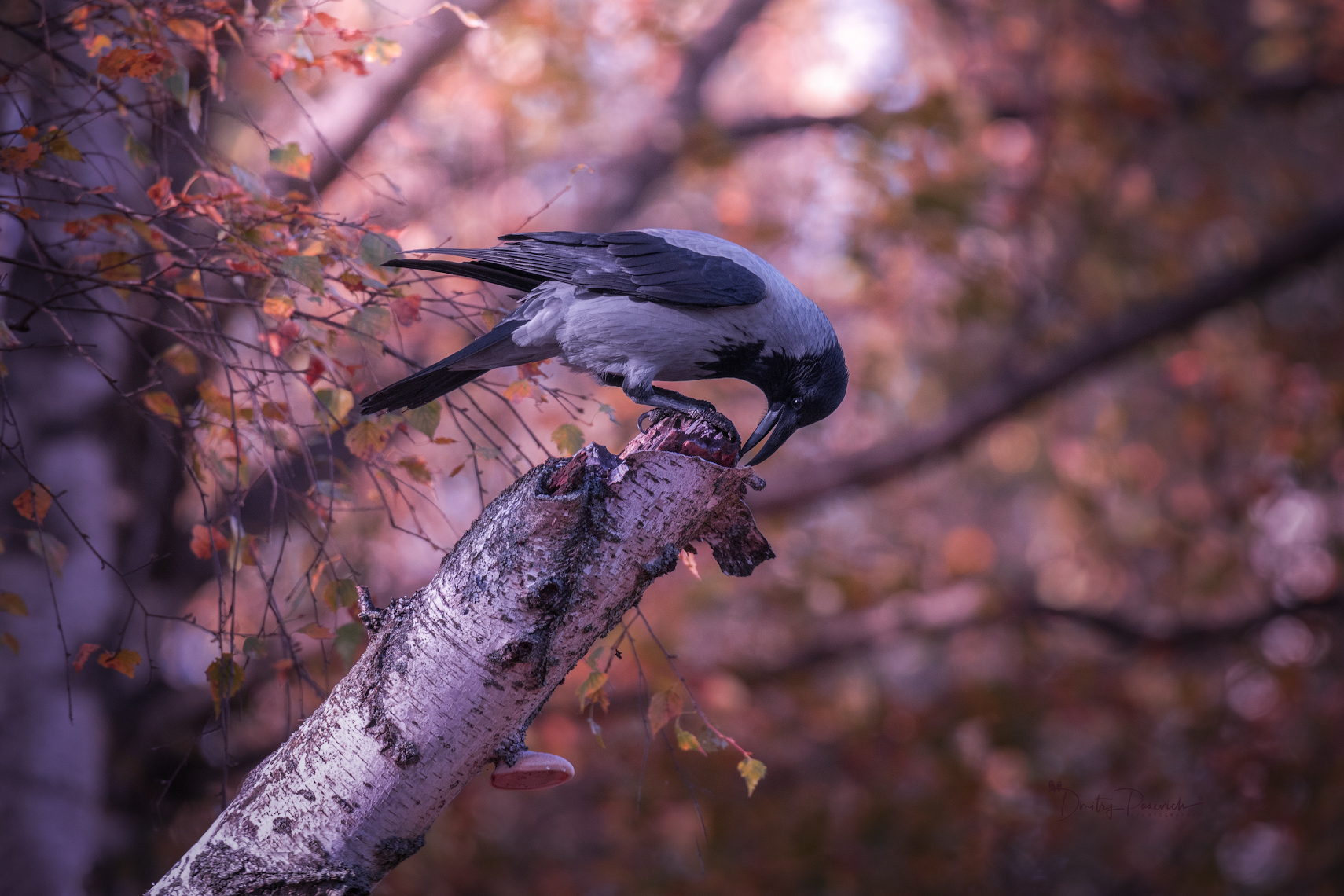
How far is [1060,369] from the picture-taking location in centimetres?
605

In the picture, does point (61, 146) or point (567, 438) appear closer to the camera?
point (61, 146)

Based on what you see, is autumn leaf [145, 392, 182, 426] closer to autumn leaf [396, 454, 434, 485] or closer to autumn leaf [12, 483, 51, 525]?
autumn leaf [12, 483, 51, 525]

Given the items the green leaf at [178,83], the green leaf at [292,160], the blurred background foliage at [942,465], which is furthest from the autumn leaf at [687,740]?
the blurred background foliage at [942,465]

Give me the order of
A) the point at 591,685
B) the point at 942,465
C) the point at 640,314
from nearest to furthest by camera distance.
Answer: the point at 591,685, the point at 640,314, the point at 942,465

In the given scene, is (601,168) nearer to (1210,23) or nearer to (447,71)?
(447,71)

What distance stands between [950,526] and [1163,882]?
5514mm

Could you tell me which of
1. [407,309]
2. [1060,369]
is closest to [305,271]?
[407,309]

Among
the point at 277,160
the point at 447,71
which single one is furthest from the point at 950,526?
the point at 277,160

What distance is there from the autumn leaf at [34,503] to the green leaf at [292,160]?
37.1 inches

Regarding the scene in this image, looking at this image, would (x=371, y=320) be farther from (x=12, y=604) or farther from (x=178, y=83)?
(x=12, y=604)

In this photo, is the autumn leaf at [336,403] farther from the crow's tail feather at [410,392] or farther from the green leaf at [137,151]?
the green leaf at [137,151]

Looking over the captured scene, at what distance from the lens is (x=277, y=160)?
230 centimetres

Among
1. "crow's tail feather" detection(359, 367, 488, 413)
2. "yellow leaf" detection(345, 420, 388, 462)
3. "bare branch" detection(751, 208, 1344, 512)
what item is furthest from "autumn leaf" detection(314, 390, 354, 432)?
"bare branch" detection(751, 208, 1344, 512)

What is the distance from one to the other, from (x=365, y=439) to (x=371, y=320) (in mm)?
303
